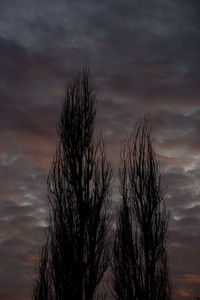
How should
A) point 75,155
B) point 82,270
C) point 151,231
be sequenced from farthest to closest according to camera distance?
point 151,231 < point 75,155 < point 82,270

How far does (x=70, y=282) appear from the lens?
46.2 ft

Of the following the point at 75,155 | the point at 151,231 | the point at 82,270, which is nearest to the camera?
the point at 82,270

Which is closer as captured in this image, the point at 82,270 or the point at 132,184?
the point at 82,270

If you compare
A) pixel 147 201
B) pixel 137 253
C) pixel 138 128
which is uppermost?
pixel 138 128

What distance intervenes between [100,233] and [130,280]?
4.06 metres

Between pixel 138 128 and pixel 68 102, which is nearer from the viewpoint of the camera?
pixel 68 102

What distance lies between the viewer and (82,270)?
13.5 meters

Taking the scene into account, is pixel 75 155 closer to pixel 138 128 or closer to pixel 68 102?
pixel 68 102

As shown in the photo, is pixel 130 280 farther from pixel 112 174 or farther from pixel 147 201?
pixel 112 174

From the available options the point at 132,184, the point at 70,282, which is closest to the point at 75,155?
the point at 132,184

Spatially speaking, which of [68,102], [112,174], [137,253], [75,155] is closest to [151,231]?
[137,253]

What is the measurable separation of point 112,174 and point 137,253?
3.89 metres

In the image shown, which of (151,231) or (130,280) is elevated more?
(151,231)

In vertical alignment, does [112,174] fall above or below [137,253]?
above
